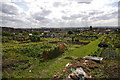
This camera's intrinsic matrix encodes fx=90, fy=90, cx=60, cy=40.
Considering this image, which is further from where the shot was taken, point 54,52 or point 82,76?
point 54,52

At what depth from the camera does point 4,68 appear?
9.77 m

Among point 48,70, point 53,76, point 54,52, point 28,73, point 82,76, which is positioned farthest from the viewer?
point 54,52

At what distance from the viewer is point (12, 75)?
8328 millimetres

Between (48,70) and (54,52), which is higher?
(54,52)

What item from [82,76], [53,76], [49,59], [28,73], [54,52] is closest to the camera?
[82,76]

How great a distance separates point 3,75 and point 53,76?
4615 millimetres

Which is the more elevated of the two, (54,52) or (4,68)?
(54,52)

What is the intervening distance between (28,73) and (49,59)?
4.24m

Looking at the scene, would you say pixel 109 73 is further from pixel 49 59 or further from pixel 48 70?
pixel 49 59

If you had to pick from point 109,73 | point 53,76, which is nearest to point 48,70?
point 53,76

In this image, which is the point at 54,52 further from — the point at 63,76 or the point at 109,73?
the point at 109,73

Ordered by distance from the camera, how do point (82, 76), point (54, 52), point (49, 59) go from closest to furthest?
point (82, 76) → point (49, 59) → point (54, 52)

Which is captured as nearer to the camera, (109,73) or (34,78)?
(34,78)

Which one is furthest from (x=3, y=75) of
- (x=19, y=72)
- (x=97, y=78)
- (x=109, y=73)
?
(x=109, y=73)
